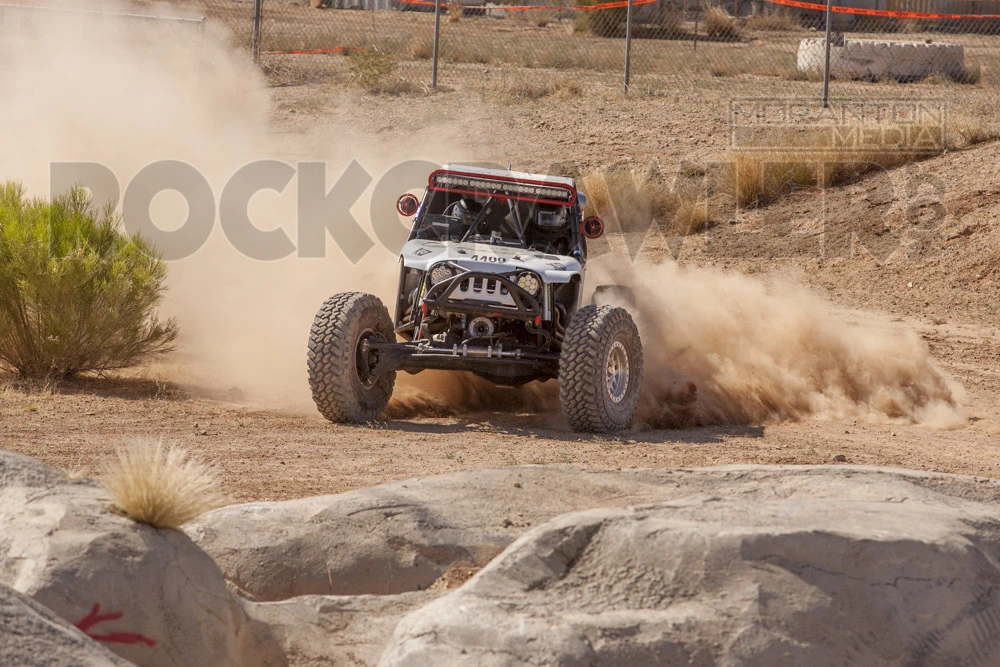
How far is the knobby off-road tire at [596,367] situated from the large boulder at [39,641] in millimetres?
5345

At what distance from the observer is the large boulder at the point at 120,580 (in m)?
4.14

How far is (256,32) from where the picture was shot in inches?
791

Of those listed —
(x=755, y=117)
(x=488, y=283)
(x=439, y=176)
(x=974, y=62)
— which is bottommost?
(x=488, y=283)

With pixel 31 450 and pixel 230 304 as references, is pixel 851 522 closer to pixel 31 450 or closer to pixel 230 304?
pixel 31 450

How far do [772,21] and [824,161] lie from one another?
12.6 metres

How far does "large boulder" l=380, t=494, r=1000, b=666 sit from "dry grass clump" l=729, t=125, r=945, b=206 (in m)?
13.8

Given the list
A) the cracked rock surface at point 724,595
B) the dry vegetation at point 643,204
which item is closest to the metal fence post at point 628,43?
the dry vegetation at point 643,204

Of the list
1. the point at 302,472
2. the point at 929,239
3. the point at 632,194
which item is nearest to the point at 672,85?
the point at 632,194

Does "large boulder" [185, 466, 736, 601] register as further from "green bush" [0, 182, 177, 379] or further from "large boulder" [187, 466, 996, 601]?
"green bush" [0, 182, 177, 379]

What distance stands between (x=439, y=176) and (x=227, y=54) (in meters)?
11.8

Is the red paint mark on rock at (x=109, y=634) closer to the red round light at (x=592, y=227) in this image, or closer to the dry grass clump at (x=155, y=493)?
the dry grass clump at (x=155, y=493)

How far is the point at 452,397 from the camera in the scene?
33.8 ft

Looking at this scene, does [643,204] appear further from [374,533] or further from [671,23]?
[374,533]

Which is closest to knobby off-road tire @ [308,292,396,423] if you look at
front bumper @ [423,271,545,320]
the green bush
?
front bumper @ [423,271,545,320]
